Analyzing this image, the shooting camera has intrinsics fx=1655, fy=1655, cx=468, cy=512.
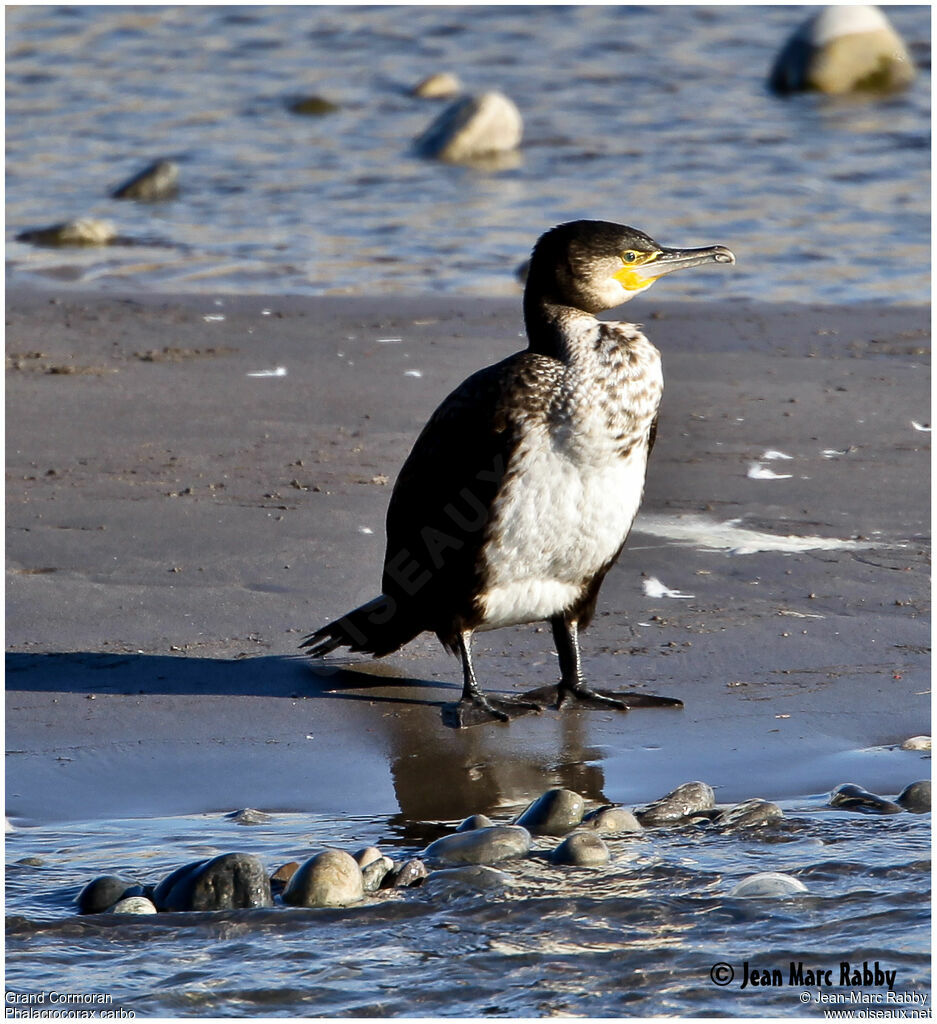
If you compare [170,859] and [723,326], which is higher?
[723,326]

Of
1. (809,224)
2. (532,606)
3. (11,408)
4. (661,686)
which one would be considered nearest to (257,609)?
(532,606)

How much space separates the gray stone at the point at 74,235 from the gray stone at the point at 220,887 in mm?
8977

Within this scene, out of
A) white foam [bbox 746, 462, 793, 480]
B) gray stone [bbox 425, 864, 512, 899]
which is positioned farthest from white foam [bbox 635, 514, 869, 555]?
gray stone [bbox 425, 864, 512, 899]

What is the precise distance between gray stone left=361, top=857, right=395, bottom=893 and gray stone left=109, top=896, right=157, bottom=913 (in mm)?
472

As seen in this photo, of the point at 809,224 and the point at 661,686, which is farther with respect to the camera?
the point at 809,224

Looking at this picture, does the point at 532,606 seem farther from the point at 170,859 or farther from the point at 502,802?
the point at 170,859

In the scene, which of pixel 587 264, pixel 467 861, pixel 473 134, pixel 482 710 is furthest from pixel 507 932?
pixel 473 134

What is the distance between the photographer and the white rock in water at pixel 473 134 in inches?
572

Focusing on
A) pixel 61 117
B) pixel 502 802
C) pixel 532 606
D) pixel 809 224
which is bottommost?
pixel 502 802

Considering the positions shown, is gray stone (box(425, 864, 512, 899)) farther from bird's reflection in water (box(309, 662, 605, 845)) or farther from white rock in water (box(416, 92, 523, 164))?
white rock in water (box(416, 92, 523, 164))

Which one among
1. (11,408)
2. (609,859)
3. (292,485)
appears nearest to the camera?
(609,859)

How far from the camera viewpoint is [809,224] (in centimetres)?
1221

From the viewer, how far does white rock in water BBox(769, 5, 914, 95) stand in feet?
54.4

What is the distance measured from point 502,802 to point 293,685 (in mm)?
1031
